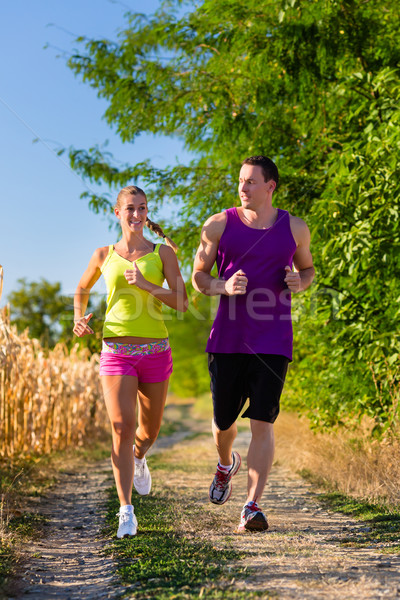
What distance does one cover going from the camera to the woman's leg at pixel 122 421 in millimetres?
4059

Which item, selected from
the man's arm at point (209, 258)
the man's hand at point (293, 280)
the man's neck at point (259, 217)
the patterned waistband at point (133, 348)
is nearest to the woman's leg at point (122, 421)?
the patterned waistband at point (133, 348)

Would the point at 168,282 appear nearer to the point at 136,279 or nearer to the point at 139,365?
the point at 136,279

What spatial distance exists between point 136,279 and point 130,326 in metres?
0.30

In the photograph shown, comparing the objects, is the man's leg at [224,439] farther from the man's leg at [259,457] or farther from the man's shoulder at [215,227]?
the man's shoulder at [215,227]

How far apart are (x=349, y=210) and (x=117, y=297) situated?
2.72 meters

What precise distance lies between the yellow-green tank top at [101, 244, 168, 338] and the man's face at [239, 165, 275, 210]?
0.70 meters

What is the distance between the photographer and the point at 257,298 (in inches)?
158

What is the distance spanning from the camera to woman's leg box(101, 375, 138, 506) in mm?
4059

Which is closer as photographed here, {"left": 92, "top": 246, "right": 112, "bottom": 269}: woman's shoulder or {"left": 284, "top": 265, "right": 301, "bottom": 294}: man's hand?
{"left": 284, "top": 265, "right": 301, "bottom": 294}: man's hand

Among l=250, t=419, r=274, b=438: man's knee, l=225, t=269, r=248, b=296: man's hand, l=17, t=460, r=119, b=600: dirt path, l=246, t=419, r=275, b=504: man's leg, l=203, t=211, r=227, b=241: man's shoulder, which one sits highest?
l=203, t=211, r=227, b=241: man's shoulder

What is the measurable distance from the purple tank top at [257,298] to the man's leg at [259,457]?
0.50 metres

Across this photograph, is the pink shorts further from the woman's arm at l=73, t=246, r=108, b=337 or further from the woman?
the woman's arm at l=73, t=246, r=108, b=337

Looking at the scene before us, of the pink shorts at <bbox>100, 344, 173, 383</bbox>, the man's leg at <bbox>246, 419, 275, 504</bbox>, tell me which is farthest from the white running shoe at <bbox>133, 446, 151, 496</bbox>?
the man's leg at <bbox>246, 419, 275, 504</bbox>

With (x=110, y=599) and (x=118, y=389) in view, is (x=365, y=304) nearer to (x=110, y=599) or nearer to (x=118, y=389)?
(x=118, y=389)
